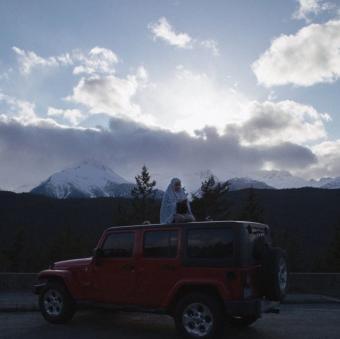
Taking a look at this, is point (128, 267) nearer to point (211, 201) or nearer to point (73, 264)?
point (73, 264)

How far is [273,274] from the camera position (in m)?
7.96

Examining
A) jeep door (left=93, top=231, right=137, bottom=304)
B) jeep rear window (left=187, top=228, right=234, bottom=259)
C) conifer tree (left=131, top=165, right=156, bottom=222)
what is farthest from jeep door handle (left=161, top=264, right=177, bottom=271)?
conifer tree (left=131, top=165, right=156, bottom=222)

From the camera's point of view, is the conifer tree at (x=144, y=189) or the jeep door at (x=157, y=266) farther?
the conifer tree at (x=144, y=189)

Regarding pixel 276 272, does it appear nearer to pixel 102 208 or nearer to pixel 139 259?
pixel 139 259

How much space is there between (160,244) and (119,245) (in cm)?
92

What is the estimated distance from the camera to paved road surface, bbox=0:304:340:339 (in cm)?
849

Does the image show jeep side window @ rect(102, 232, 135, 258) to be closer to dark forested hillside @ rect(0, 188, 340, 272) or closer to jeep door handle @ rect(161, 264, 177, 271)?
jeep door handle @ rect(161, 264, 177, 271)

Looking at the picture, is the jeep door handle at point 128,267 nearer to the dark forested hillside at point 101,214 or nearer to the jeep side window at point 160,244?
the jeep side window at point 160,244

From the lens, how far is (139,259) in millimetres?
8773

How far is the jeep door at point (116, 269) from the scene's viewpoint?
8.83 metres

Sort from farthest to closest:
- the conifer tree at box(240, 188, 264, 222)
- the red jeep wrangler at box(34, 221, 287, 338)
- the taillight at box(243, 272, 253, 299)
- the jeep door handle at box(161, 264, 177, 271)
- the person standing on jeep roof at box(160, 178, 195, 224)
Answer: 1. the conifer tree at box(240, 188, 264, 222)
2. the person standing on jeep roof at box(160, 178, 195, 224)
3. the jeep door handle at box(161, 264, 177, 271)
4. the red jeep wrangler at box(34, 221, 287, 338)
5. the taillight at box(243, 272, 253, 299)

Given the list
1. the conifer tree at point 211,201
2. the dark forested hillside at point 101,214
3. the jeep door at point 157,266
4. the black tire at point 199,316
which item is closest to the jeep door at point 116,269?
the jeep door at point 157,266

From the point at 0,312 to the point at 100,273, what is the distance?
148 inches

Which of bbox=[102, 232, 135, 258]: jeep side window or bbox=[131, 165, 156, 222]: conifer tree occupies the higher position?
bbox=[131, 165, 156, 222]: conifer tree
